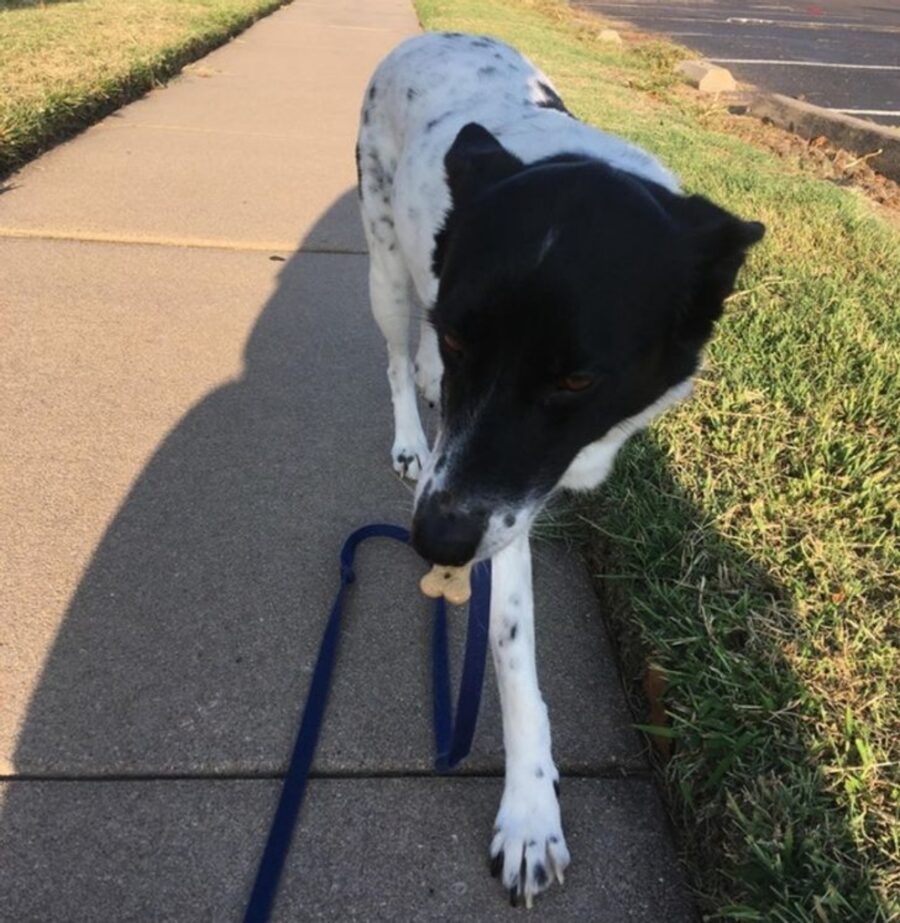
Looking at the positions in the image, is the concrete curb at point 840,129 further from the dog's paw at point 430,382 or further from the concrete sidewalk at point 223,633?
the dog's paw at point 430,382

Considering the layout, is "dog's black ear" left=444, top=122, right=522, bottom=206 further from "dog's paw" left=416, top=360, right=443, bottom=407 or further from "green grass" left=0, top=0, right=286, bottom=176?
"green grass" left=0, top=0, right=286, bottom=176

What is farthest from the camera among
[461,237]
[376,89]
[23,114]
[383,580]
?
[23,114]

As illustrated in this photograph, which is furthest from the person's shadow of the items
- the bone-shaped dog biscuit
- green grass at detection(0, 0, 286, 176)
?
green grass at detection(0, 0, 286, 176)

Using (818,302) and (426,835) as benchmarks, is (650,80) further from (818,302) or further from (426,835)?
(426,835)

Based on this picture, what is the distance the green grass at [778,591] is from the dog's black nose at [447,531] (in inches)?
27.8

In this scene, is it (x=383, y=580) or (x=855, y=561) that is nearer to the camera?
(x=855, y=561)

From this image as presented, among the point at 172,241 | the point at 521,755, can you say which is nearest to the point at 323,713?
the point at 521,755

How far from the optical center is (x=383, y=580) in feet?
9.52

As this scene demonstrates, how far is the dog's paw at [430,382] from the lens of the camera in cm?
404

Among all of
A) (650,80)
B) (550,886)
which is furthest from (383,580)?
(650,80)

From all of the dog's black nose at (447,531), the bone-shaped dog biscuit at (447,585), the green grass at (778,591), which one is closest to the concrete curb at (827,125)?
the green grass at (778,591)

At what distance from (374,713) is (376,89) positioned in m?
2.96

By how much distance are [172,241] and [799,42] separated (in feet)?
62.8

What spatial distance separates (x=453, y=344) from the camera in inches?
84.5
